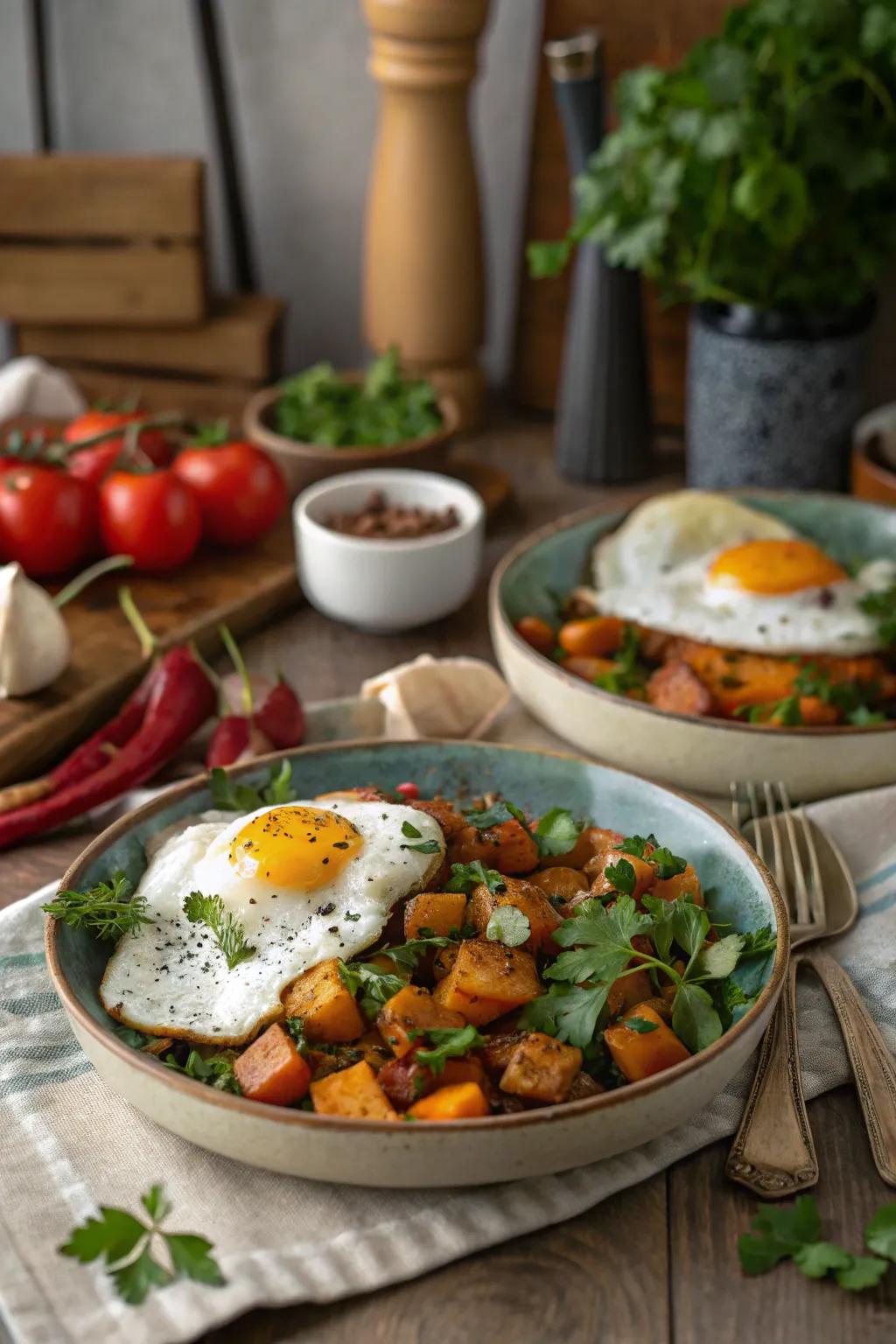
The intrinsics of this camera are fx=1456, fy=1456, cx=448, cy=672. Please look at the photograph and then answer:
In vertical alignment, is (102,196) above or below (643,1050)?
above

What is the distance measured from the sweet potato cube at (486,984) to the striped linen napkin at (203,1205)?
0.66 ft

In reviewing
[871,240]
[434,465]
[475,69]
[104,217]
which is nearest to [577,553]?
[434,465]

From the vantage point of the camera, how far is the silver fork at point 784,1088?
5.53ft

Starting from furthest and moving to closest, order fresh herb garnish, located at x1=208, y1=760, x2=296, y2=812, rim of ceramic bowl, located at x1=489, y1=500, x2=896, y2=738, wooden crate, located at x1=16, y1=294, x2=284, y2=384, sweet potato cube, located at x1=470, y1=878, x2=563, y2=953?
wooden crate, located at x1=16, y1=294, x2=284, y2=384, rim of ceramic bowl, located at x1=489, y1=500, x2=896, y2=738, fresh herb garnish, located at x1=208, y1=760, x2=296, y2=812, sweet potato cube, located at x1=470, y1=878, x2=563, y2=953

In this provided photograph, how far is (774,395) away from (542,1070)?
2.24m

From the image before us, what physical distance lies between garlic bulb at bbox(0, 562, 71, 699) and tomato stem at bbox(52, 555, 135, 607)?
0.58 feet

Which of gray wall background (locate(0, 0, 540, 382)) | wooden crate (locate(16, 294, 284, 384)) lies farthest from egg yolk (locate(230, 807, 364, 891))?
gray wall background (locate(0, 0, 540, 382))

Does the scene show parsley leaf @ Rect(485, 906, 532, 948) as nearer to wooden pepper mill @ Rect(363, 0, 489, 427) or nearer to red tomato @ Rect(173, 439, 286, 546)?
red tomato @ Rect(173, 439, 286, 546)

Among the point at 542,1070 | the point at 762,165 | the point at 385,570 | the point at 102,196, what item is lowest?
the point at 385,570

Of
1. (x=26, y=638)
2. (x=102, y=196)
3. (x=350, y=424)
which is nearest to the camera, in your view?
(x=26, y=638)

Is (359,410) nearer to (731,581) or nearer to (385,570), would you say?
(385,570)

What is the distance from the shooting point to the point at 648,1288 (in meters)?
1.56

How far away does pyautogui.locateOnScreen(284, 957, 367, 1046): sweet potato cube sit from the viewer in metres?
1.69

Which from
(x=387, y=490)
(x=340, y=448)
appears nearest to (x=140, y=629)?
(x=387, y=490)
